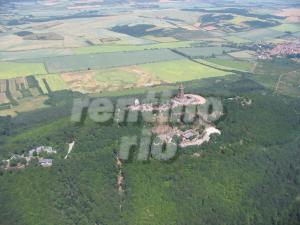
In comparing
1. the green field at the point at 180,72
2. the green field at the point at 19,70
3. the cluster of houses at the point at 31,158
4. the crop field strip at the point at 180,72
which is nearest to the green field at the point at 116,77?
the crop field strip at the point at 180,72

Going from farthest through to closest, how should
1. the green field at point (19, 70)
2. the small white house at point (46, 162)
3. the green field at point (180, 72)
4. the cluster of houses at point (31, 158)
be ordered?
the green field at point (19, 70) < the green field at point (180, 72) < the cluster of houses at point (31, 158) < the small white house at point (46, 162)

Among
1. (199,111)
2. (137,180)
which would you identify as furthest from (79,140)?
(199,111)

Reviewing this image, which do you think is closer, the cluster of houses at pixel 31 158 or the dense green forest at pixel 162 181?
the dense green forest at pixel 162 181

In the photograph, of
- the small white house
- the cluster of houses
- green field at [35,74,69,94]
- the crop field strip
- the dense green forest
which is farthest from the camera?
the crop field strip

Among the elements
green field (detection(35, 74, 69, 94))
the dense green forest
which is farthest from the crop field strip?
the dense green forest

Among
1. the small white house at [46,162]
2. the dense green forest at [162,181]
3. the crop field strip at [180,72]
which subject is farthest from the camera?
the crop field strip at [180,72]

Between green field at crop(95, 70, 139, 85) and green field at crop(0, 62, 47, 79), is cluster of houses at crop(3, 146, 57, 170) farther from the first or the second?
green field at crop(0, 62, 47, 79)

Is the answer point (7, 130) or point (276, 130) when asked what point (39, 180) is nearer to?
point (7, 130)

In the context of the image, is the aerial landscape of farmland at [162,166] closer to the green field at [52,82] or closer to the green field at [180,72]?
the green field at [52,82]
